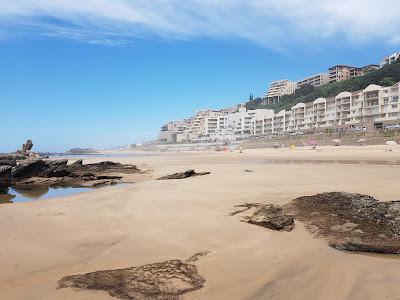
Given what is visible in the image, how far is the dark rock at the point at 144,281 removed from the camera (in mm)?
4059

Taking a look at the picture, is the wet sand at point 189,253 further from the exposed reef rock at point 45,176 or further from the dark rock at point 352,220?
the exposed reef rock at point 45,176

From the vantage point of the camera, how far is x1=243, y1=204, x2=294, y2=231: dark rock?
6.70m

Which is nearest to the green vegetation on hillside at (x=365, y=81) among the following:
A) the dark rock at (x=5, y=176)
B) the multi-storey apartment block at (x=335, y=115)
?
the multi-storey apartment block at (x=335, y=115)

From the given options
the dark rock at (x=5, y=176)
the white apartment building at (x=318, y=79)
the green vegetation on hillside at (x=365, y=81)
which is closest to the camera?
the dark rock at (x=5, y=176)

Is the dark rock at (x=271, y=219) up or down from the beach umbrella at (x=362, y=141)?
down

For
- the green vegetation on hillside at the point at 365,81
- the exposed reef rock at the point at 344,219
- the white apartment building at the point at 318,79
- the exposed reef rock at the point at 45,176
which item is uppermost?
the white apartment building at the point at 318,79

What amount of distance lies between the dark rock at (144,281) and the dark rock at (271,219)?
241 cm

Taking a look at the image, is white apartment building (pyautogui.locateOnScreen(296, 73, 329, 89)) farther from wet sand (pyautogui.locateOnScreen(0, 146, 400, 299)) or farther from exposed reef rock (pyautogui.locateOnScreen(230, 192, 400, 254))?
wet sand (pyautogui.locateOnScreen(0, 146, 400, 299))

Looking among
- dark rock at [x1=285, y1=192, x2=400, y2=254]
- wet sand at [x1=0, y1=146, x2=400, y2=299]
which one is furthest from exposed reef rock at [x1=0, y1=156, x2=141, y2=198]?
dark rock at [x1=285, y1=192, x2=400, y2=254]

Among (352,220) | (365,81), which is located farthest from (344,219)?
(365,81)

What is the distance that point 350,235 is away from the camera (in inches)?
241

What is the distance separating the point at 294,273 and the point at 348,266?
76cm

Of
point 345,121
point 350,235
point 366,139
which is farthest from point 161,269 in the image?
point 345,121

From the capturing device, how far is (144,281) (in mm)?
4328
